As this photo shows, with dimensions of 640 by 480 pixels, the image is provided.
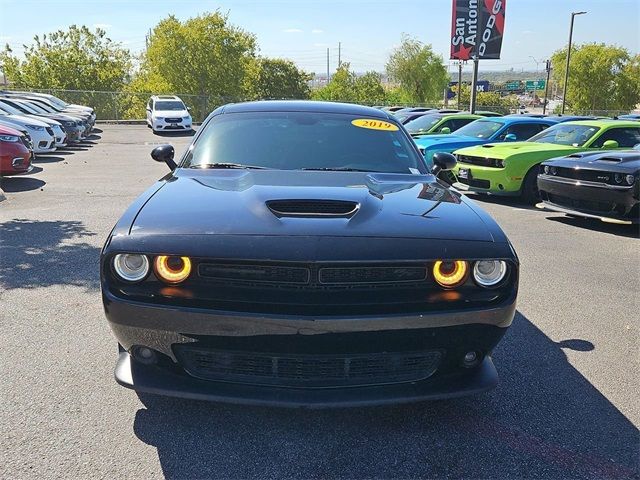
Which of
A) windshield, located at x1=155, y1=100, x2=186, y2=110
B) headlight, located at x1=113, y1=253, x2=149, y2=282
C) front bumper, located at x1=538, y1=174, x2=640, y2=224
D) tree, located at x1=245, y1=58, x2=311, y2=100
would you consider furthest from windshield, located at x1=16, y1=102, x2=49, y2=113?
tree, located at x1=245, y1=58, x2=311, y2=100

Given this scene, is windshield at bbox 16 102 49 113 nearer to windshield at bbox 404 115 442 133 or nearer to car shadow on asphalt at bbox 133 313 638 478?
windshield at bbox 404 115 442 133

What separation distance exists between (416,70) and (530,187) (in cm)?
4346

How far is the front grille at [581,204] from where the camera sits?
7.45 metres

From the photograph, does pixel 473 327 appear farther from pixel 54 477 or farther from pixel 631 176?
pixel 631 176

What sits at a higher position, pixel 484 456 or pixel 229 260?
pixel 229 260

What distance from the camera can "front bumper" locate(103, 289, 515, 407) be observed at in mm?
2342

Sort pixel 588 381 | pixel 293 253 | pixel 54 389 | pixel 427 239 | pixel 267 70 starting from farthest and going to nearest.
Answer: pixel 267 70, pixel 588 381, pixel 54 389, pixel 427 239, pixel 293 253

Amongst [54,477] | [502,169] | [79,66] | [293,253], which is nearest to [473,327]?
[293,253]

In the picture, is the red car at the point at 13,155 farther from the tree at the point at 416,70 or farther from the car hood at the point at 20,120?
the tree at the point at 416,70

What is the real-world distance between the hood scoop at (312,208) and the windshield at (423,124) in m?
12.6

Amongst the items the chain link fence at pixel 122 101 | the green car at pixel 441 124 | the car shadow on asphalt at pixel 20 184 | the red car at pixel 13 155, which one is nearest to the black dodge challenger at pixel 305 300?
the car shadow on asphalt at pixel 20 184

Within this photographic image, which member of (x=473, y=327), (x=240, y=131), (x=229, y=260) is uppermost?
(x=240, y=131)

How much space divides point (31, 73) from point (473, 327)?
147 ft

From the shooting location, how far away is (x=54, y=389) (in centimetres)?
308
